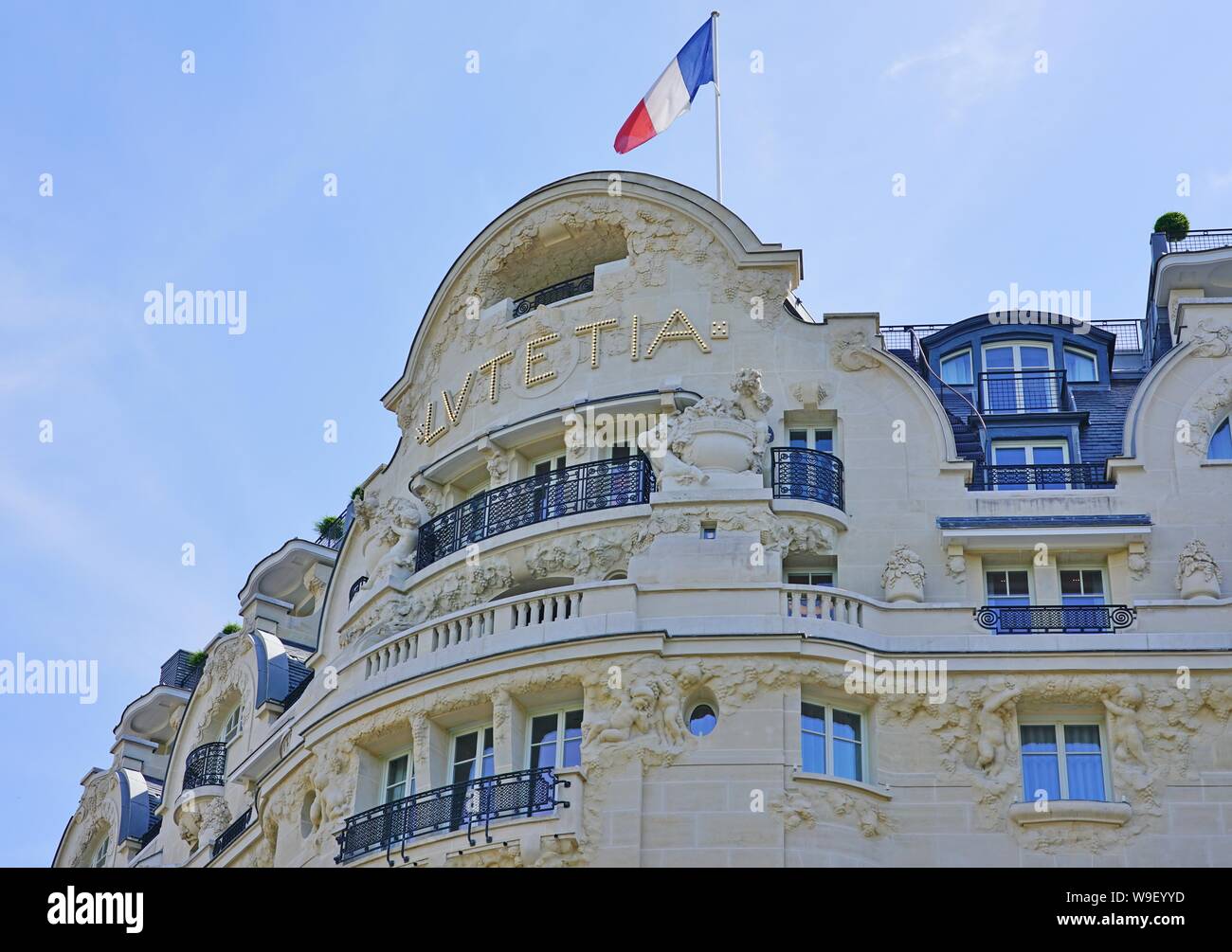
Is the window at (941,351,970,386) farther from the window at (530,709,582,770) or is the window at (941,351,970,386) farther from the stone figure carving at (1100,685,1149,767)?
the window at (530,709,582,770)

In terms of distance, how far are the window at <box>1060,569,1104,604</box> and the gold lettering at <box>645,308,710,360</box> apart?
634 centimetres

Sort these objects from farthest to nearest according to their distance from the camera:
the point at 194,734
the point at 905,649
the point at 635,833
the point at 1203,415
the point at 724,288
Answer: the point at 194,734 < the point at 724,288 < the point at 1203,415 < the point at 905,649 < the point at 635,833

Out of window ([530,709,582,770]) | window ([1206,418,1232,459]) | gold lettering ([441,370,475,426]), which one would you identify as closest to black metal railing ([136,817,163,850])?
gold lettering ([441,370,475,426])

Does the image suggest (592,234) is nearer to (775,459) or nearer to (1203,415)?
(775,459)

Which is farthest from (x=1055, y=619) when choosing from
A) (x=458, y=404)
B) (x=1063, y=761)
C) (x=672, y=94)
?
(x=672, y=94)

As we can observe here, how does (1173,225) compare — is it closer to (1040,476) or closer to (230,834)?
(1040,476)

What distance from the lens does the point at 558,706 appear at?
29.5 meters

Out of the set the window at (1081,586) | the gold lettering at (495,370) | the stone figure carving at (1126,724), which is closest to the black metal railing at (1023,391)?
the window at (1081,586)

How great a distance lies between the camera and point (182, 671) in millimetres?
45312

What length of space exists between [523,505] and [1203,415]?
9.85m

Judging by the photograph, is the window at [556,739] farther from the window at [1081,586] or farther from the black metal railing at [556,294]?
the black metal railing at [556,294]

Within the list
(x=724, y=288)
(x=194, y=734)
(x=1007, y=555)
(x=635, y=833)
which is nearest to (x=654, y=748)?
(x=635, y=833)

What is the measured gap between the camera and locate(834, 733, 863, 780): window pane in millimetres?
28516

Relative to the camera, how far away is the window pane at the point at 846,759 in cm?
2852
